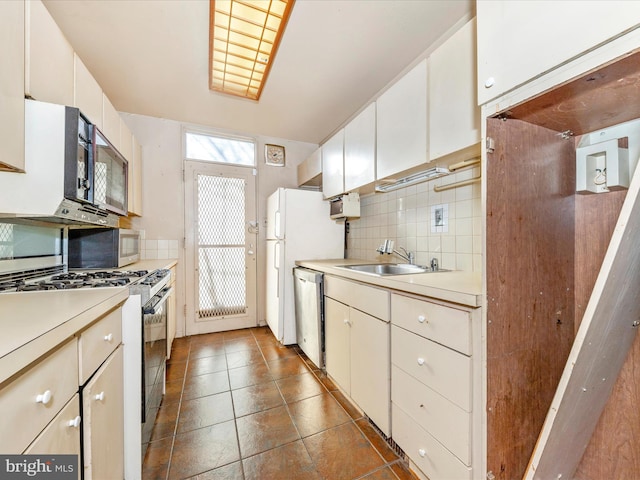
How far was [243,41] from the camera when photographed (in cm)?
188

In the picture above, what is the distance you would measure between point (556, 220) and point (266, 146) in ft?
10.3

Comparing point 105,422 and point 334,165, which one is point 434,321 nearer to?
point 105,422

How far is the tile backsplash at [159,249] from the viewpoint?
2963 mm

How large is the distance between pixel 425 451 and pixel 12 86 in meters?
2.22

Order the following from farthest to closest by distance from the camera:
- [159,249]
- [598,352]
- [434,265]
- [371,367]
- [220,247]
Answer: [220,247]
[159,249]
[434,265]
[371,367]
[598,352]

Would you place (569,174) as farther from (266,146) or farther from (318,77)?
(266,146)

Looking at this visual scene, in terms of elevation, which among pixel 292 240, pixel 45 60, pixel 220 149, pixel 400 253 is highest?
pixel 220 149

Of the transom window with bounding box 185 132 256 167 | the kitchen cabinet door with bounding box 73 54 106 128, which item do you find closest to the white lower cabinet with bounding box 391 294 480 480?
the kitchen cabinet door with bounding box 73 54 106 128

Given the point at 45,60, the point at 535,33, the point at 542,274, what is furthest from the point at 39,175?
the point at 542,274

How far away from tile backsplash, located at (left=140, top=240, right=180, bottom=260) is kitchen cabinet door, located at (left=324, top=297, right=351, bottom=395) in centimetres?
202

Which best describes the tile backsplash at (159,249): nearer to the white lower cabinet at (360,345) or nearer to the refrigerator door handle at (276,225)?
the refrigerator door handle at (276,225)

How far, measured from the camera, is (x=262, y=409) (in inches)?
67.5

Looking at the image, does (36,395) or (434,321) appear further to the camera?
(434,321)

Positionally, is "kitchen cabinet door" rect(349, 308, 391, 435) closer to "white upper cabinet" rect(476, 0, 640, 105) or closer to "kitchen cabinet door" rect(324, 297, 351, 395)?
"kitchen cabinet door" rect(324, 297, 351, 395)
